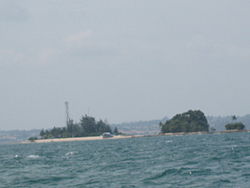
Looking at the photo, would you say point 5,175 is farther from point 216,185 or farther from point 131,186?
point 216,185

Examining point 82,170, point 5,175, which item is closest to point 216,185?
point 82,170

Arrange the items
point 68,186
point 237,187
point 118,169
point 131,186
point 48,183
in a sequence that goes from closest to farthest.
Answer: point 237,187
point 131,186
point 68,186
point 48,183
point 118,169

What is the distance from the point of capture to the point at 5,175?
2223 inches

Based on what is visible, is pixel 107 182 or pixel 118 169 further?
pixel 118 169

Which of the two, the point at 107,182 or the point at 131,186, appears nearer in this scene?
the point at 131,186

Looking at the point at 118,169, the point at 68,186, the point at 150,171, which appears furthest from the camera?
the point at 118,169

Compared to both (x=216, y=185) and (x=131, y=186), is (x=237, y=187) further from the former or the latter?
(x=131, y=186)

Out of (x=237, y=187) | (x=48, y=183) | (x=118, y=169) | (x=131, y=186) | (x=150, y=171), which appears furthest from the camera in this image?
(x=118, y=169)

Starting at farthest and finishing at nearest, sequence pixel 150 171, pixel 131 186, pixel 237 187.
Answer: pixel 150 171 < pixel 131 186 < pixel 237 187

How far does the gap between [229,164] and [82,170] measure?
14766 mm

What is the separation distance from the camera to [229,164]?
53438mm

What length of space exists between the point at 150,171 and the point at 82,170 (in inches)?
350

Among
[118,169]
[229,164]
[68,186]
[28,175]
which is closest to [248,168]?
[229,164]

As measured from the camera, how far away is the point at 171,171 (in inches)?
1916
